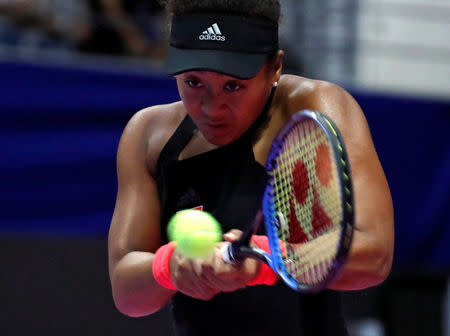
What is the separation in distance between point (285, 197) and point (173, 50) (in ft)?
1.22

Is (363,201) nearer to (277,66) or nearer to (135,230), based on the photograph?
(277,66)

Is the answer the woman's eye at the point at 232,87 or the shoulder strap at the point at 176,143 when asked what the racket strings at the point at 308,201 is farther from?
the shoulder strap at the point at 176,143

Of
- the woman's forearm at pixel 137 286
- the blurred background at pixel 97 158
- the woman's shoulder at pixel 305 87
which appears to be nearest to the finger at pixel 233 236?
the woman's forearm at pixel 137 286

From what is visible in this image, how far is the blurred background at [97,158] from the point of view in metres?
3.45

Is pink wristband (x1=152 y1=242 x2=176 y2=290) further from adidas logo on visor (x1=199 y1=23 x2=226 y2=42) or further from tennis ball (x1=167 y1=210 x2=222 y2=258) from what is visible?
adidas logo on visor (x1=199 y1=23 x2=226 y2=42)

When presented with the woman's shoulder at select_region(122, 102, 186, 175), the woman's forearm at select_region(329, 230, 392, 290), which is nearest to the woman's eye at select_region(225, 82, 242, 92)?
the woman's shoulder at select_region(122, 102, 186, 175)

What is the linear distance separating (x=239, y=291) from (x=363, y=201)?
0.38 meters

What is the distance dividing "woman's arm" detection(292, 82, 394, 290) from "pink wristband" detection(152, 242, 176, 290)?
0.31 meters

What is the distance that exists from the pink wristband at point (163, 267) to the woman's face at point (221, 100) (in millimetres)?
248

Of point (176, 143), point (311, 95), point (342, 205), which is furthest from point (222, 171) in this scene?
point (342, 205)

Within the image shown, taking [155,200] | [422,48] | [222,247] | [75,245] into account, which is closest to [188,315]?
[155,200]

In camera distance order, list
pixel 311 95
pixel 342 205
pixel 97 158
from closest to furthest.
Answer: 1. pixel 342 205
2. pixel 311 95
3. pixel 97 158

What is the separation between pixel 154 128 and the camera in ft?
5.90

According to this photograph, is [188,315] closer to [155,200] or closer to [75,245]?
[155,200]
